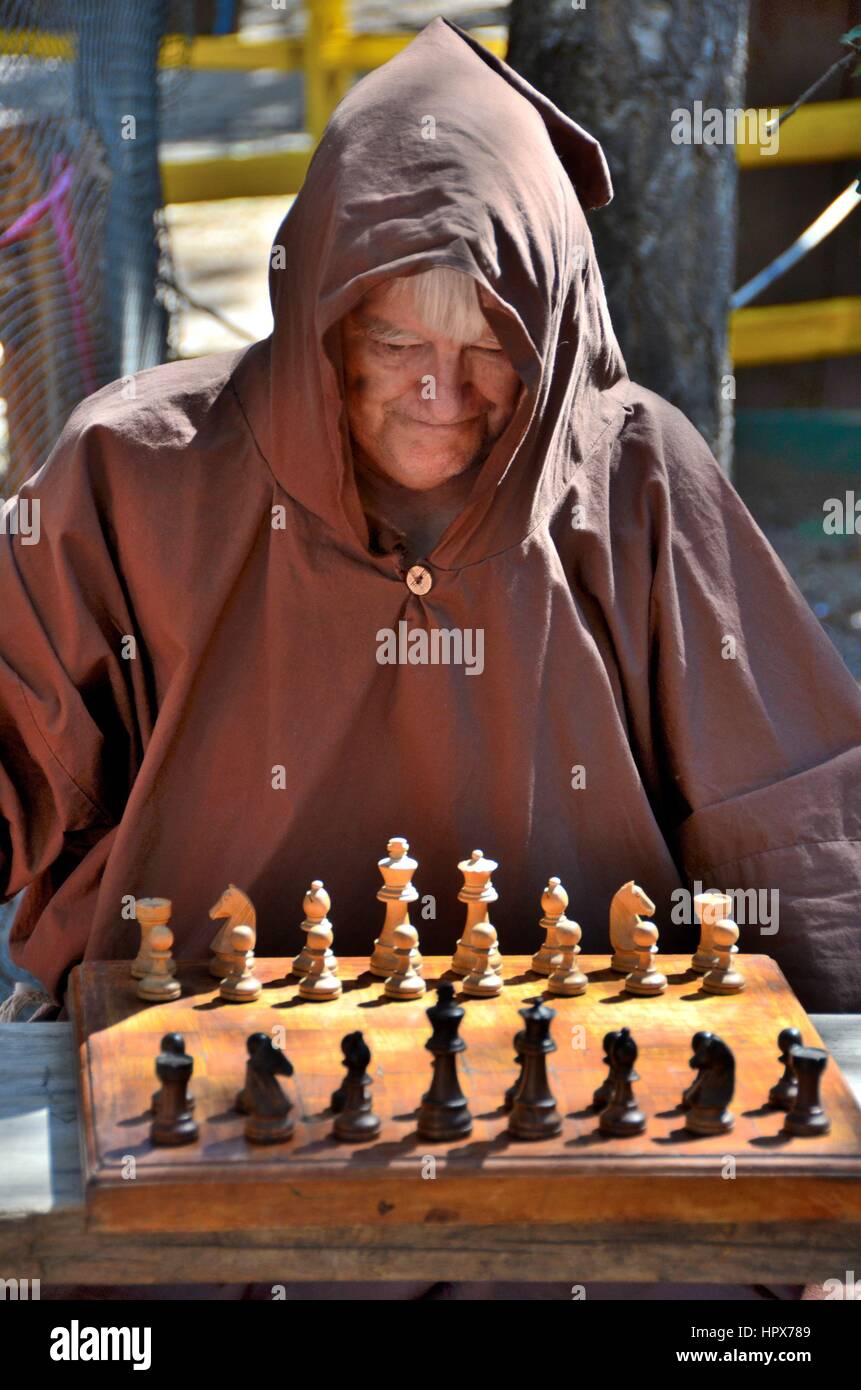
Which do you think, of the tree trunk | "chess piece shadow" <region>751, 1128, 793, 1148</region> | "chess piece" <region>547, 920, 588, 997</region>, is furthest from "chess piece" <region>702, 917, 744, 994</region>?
the tree trunk

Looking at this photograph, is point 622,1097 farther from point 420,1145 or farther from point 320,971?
point 320,971

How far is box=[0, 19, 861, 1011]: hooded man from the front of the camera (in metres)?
2.71

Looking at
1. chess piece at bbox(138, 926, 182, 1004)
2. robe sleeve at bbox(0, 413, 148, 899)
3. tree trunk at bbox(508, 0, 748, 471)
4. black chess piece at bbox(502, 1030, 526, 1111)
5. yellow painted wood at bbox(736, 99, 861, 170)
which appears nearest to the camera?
black chess piece at bbox(502, 1030, 526, 1111)

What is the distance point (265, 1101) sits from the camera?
2.08 m

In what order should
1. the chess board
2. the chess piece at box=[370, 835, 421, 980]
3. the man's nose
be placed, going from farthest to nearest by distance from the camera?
the man's nose
the chess piece at box=[370, 835, 421, 980]
the chess board

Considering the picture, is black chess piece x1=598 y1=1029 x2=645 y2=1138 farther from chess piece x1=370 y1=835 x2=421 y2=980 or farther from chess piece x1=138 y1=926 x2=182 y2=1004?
chess piece x1=138 y1=926 x2=182 y2=1004

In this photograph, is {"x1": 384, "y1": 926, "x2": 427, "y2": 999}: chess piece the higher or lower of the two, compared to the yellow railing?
lower

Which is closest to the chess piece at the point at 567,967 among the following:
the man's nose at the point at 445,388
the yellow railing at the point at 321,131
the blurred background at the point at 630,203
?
the man's nose at the point at 445,388

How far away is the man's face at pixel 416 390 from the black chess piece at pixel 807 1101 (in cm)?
102

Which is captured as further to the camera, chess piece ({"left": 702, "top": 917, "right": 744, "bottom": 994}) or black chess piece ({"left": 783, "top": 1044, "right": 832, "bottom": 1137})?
chess piece ({"left": 702, "top": 917, "right": 744, "bottom": 994})

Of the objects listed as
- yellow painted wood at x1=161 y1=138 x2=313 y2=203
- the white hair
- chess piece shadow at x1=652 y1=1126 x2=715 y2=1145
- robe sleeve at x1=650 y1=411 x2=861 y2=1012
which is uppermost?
yellow painted wood at x1=161 y1=138 x2=313 y2=203

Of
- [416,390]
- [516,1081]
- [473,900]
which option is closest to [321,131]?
[416,390]

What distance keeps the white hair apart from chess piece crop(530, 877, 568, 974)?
76cm

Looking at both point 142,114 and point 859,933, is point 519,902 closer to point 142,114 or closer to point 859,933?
point 859,933
